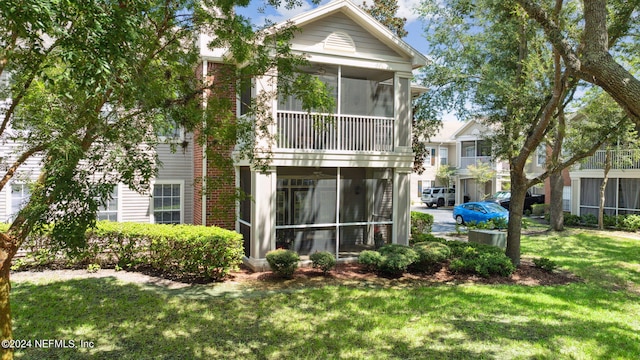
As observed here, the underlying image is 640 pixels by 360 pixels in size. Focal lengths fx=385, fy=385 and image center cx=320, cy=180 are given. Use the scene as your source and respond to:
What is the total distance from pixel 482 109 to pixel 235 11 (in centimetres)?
945

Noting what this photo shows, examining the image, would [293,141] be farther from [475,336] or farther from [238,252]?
[475,336]

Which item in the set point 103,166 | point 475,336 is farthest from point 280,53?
point 475,336

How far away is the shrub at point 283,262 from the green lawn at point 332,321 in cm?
70

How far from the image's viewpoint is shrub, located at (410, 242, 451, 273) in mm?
10367

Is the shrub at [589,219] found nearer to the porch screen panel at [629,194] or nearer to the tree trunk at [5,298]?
the porch screen panel at [629,194]

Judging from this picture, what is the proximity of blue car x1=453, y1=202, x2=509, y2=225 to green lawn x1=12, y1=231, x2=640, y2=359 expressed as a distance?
12234mm

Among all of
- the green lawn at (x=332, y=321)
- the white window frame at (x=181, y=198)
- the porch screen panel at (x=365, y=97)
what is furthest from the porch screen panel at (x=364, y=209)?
the white window frame at (x=181, y=198)

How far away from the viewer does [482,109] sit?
13305 millimetres

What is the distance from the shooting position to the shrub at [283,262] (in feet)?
31.6

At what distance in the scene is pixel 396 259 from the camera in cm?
992

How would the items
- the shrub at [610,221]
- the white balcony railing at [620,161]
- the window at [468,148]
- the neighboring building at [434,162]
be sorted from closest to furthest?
1. the white balcony railing at [620,161]
2. the shrub at [610,221]
3. the window at [468,148]
4. the neighboring building at [434,162]

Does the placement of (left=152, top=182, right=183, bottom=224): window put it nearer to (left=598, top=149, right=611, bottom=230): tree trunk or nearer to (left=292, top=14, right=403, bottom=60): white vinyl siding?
(left=292, top=14, right=403, bottom=60): white vinyl siding

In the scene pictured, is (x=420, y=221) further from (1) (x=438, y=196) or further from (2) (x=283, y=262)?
(1) (x=438, y=196)

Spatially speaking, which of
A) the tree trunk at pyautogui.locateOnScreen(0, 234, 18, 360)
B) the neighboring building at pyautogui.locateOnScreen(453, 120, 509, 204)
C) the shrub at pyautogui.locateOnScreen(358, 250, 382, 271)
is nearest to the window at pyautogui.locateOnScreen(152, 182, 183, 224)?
the shrub at pyautogui.locateOnScreen(358, 250, 382, 271)
